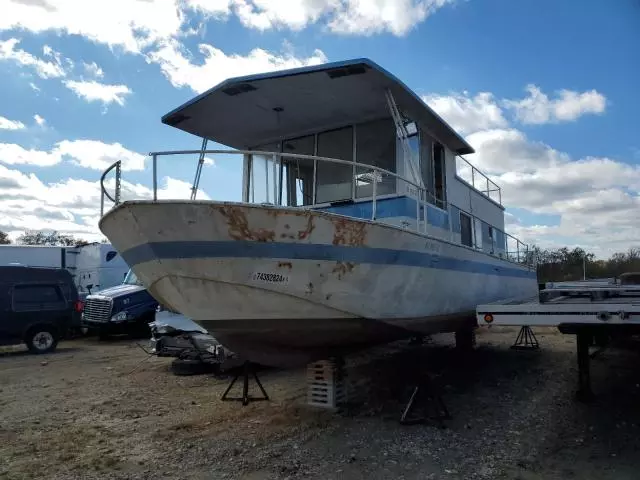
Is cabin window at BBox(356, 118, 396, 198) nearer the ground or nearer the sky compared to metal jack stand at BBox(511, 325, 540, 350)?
nearer the sky

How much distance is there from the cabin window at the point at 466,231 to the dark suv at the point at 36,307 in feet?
31.8

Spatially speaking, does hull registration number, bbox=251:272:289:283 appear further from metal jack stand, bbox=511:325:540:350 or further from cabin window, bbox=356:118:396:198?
metal jack stand, bbox=511:325:540:350

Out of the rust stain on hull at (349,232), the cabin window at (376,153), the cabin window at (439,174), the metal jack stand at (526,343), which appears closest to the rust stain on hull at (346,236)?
the rust stain on hull at (349,232)

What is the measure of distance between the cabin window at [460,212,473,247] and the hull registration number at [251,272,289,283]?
13.0ft

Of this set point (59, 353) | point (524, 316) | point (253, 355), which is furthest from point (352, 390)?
point (59, 353)

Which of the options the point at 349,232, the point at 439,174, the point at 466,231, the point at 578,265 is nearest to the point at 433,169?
the point at 439,174

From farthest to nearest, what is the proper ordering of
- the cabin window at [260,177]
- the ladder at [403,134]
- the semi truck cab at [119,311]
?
the semi truck cab at [119,311] < the cabin window at [260,177] < the ladder at [403,134]

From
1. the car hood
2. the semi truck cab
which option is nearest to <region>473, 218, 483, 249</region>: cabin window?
the semi truck cab

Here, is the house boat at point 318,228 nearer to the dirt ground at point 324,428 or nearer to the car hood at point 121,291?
the dirt ground at point 324,428

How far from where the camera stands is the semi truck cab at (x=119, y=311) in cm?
1318

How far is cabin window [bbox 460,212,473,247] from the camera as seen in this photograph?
777cm

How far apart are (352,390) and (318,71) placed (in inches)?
146

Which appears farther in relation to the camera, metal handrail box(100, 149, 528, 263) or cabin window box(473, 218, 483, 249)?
cabin window box(473, 218, 483, 249)

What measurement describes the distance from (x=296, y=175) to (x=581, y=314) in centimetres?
422
